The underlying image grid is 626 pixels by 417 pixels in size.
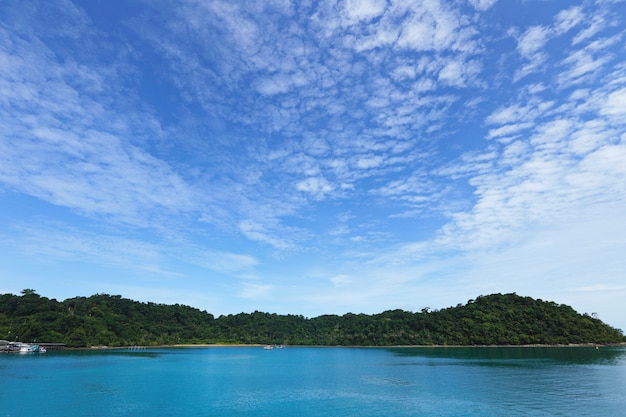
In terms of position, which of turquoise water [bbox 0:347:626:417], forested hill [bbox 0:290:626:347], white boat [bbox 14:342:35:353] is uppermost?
forested hill [bbox 0:290:626:347]

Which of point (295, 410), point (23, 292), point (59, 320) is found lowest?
point (295, 410)

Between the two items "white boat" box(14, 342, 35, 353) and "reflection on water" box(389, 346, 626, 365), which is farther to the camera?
"white boat" box(14, 342, 35, 353)

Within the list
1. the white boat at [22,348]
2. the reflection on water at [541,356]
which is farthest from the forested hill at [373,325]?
the reflection on water at [541,356]

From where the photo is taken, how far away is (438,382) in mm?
59000

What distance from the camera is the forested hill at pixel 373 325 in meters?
140

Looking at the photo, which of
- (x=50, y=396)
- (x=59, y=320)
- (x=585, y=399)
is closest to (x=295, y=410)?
(x=50, y=396)

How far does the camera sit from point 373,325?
197750mm

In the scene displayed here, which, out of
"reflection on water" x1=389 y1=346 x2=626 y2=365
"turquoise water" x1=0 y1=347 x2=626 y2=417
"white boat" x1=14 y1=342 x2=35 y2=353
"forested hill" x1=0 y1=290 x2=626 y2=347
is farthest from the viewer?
"forested hill" x1=0 y1=290 x2=626 y2=347

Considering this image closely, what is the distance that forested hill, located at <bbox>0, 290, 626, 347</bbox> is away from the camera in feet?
458

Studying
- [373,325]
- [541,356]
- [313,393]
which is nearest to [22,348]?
[313,393]

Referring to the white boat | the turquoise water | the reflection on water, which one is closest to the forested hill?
the white boat

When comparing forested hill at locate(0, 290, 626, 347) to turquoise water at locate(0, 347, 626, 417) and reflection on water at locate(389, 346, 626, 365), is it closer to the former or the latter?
reflection on water at locate(389, 346, 626, 365)

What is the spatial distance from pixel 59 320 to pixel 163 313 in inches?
2468

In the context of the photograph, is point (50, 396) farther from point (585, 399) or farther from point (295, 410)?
point (585, 399)
